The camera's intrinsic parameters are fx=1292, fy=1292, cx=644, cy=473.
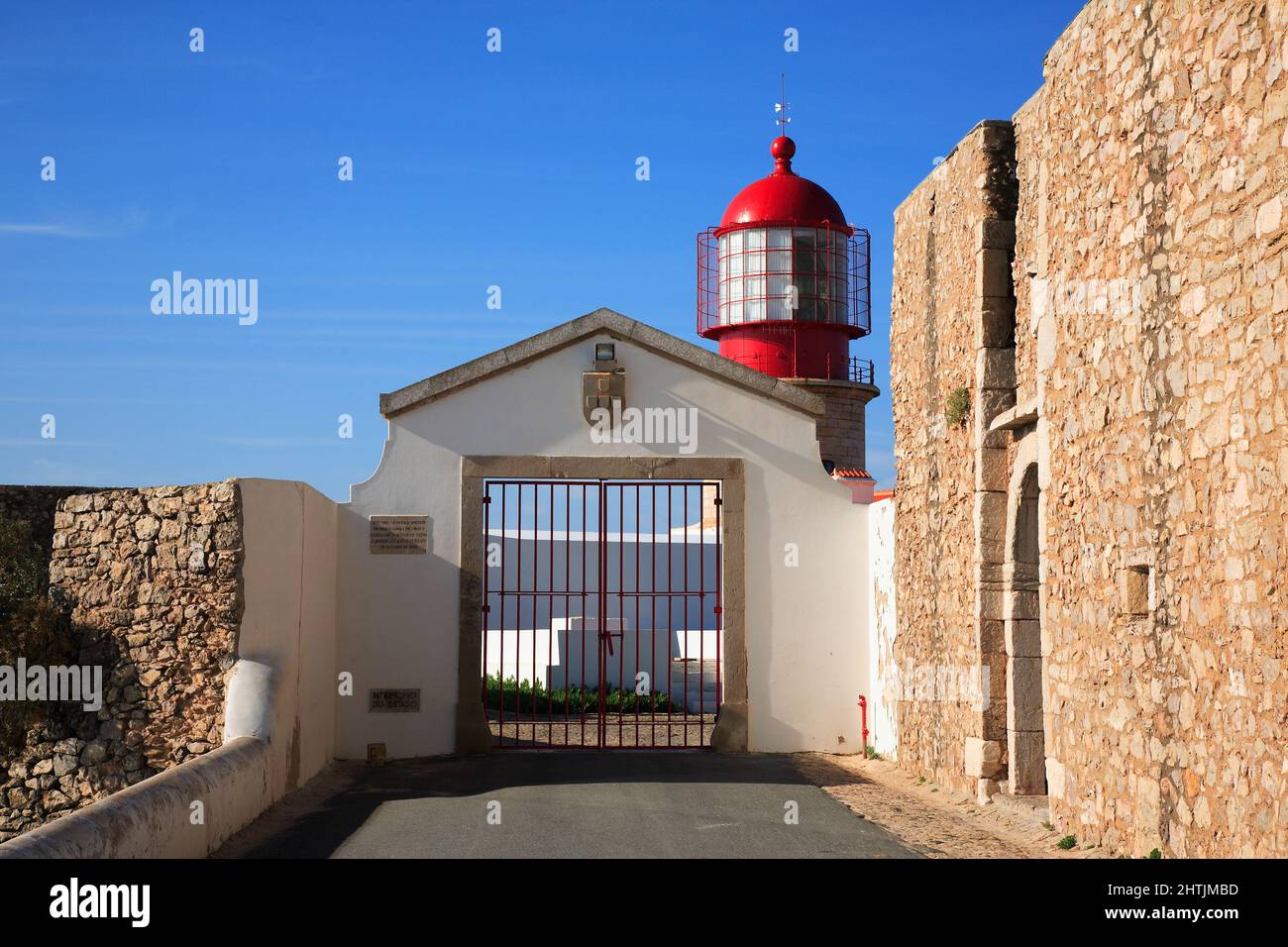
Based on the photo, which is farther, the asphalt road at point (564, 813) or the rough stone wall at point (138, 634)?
the rough stone wall at point (138, 634)

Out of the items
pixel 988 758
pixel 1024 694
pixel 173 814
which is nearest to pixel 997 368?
pixel 1024 694

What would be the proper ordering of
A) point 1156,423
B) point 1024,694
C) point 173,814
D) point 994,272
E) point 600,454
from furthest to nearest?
point 600,454
point 994,272
point 1024,694
point 173,814
point 1156,423

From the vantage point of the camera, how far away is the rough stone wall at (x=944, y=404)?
361 inches

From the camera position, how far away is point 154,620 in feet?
30.4

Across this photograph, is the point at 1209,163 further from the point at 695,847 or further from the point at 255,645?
the point at 255,645

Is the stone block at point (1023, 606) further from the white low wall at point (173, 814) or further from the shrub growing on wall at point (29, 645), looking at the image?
the shrub growing on wall at point (29, 645)

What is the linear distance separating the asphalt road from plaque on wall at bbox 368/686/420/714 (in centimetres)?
56

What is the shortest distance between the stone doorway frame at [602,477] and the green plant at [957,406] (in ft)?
9.56

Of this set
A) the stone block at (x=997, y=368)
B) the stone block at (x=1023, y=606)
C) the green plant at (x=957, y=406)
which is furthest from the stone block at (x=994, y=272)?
the stone block at (x=1023, y=606)

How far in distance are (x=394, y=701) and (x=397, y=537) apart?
4.99 ft

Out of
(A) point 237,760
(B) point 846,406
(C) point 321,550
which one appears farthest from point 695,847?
(B) point 846,406

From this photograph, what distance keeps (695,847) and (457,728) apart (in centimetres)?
496

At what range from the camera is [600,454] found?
12211mm

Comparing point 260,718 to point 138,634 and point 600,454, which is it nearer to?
point 138,634
